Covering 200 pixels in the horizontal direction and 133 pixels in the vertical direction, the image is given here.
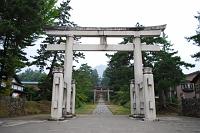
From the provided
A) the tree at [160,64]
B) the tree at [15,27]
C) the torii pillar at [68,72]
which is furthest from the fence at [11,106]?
the tree at [160,64]

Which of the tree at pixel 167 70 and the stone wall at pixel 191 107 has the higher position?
the tree at pixel 167 70

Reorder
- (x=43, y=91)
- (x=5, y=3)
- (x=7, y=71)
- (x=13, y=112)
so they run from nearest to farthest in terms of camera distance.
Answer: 1. (x=5, y=3)
2. (x=7, y=71)
3. (x=13, y=112)
4. (x=43, y=91)

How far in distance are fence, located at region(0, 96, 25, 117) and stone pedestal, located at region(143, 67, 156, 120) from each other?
1251 cm

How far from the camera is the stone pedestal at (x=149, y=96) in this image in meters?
16.9

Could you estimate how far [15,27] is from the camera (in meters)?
16.9

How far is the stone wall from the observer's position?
23.9m

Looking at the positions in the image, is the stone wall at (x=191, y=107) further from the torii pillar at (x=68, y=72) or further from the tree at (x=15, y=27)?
the tree at (x=15, y=27)

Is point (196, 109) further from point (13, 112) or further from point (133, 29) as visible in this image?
point (13, 112)

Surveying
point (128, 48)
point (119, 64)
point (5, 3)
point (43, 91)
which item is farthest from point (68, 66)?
point (43, 91)

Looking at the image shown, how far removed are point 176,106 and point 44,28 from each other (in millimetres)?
21248

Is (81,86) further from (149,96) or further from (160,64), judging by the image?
(149,96)

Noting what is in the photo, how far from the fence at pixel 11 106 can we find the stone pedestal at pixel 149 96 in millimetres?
12511

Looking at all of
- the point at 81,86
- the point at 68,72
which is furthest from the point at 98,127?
the point at 81,86

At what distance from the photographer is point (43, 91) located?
32.1 m
